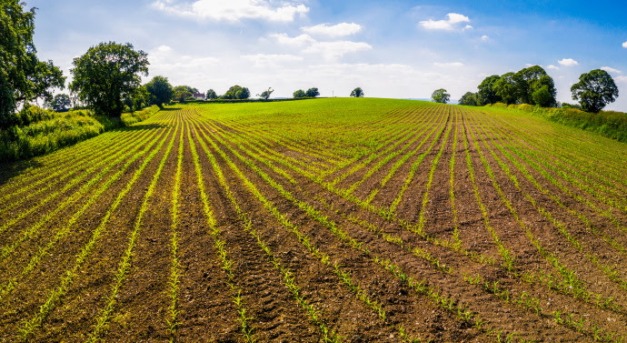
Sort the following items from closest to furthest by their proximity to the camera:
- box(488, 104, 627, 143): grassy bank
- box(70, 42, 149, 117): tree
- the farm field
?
the farm field, box(488, 104, 627, 143): grassy bank, box(70, 42, 149, 117): tree

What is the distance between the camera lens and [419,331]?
6.90m

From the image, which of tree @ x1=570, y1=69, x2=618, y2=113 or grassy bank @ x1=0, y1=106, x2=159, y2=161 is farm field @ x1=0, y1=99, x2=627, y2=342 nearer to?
grassy bank @ x1=0, y1=106, x2=159, y2=161

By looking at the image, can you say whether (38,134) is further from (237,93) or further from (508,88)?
(237,93)

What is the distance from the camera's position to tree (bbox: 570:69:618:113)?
77.4 metres

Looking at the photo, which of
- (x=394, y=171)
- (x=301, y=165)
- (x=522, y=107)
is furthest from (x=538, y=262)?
(x=522, y=107)

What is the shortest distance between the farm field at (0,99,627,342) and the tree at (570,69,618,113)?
83.5 metres

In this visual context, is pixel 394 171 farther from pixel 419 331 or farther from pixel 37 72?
pixel 37 72

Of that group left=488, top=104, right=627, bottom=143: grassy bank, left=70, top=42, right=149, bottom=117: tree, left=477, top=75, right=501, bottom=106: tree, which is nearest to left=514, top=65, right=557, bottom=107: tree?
left=477, top=75, right=501, bottom=106: tree

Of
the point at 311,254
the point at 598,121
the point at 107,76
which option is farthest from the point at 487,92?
the point at 311,254

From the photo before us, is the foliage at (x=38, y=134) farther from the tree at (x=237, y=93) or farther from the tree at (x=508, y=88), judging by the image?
the tree at (x=237, y=93)

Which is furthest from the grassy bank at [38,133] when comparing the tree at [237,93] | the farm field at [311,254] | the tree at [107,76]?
the tree at [237,93]

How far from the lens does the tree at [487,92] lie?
391 feet

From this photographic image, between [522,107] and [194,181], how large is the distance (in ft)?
272

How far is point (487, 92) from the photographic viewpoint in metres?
122
